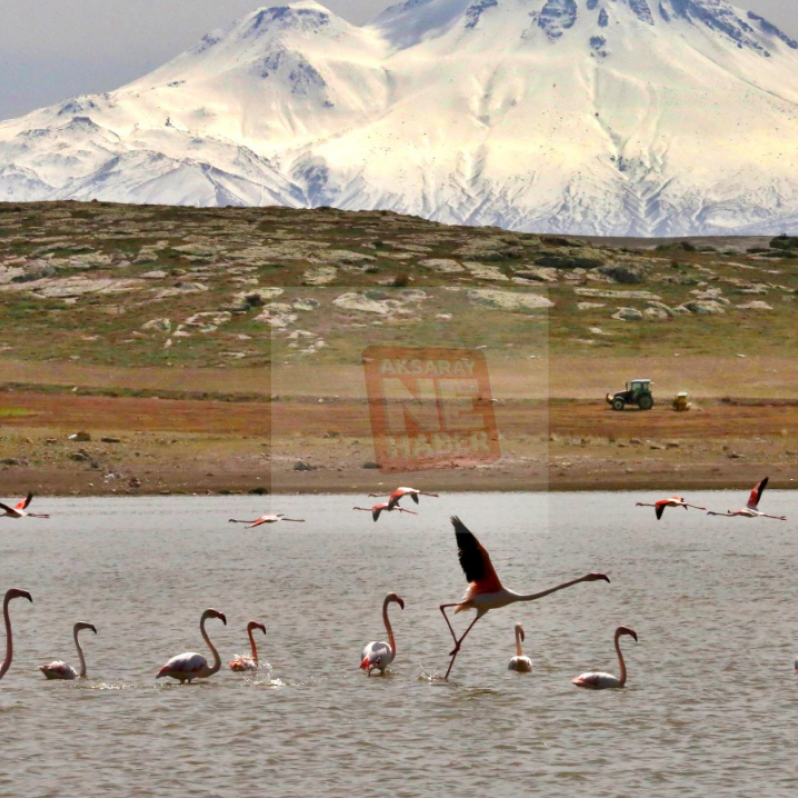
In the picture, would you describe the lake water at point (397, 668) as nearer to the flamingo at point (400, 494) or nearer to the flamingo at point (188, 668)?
the flamingo at point (188, 668)

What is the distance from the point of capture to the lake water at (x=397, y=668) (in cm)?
1466

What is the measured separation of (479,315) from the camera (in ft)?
276

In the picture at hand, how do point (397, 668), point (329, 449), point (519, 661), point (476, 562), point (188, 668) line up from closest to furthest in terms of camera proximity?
point (476, 562) → point (188, 668) → point (519, 661) → point (397, 668) → point (329, 449)

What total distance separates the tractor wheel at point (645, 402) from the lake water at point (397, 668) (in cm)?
2075

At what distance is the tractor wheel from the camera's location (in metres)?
57.6

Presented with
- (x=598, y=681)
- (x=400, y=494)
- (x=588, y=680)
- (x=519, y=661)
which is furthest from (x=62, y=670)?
(x=400, y=494)

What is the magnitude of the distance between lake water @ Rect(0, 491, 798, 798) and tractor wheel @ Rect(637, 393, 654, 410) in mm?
20748

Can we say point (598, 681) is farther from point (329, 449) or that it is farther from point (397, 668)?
point (329, 449)

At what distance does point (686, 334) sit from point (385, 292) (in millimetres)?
17048

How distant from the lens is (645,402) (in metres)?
57.7

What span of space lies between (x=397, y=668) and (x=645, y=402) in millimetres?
38963

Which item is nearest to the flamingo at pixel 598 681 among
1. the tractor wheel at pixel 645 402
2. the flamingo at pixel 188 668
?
the flamingo at pixel 188 668

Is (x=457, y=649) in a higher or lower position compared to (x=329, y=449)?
higher

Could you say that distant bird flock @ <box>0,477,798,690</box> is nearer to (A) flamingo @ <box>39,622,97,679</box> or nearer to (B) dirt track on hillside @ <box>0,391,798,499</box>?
(A) flamingo @ <box>39,622,97,679</box>
